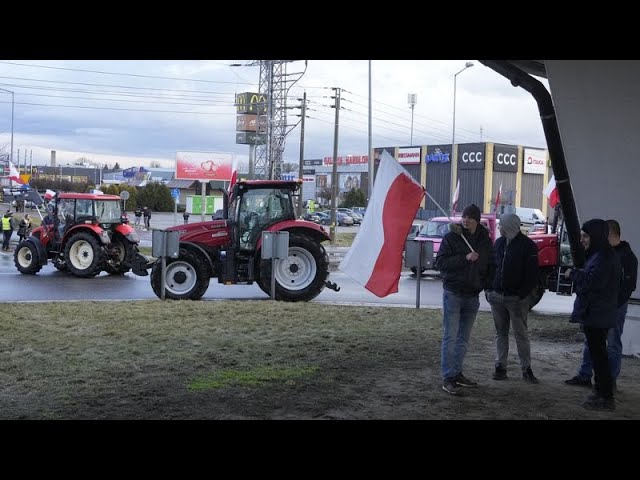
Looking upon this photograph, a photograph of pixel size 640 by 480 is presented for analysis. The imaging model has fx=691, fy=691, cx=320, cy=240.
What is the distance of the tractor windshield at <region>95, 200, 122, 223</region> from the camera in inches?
719

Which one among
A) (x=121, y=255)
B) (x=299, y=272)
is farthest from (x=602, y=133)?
(x=121, y=255)

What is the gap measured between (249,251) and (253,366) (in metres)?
6.44

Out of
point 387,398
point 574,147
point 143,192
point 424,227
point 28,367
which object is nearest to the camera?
point 387,398

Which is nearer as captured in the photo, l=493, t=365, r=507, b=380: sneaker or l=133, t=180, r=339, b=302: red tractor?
l=493, t=365, r=507, b=380: sneaker

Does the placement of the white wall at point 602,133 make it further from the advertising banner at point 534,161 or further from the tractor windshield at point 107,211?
the advertising banner at point 534,161

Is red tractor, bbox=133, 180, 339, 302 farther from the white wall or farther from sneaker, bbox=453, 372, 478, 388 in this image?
sneaker, bbox=453, 372, 478, 388

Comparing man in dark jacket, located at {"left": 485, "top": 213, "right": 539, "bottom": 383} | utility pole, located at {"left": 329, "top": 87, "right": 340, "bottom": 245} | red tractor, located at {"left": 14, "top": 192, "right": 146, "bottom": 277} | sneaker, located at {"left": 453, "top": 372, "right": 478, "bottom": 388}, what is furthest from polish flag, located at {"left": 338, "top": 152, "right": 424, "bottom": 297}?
utility pole, located at {"left": 329, "top": 87, "right": 340, "bottom": 245}

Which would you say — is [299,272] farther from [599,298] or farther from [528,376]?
[599,298]

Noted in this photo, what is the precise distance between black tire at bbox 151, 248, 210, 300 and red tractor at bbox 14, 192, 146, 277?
13.7ft

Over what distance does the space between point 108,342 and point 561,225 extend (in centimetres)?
913

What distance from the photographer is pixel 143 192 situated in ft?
192

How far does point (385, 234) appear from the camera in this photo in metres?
7.49
